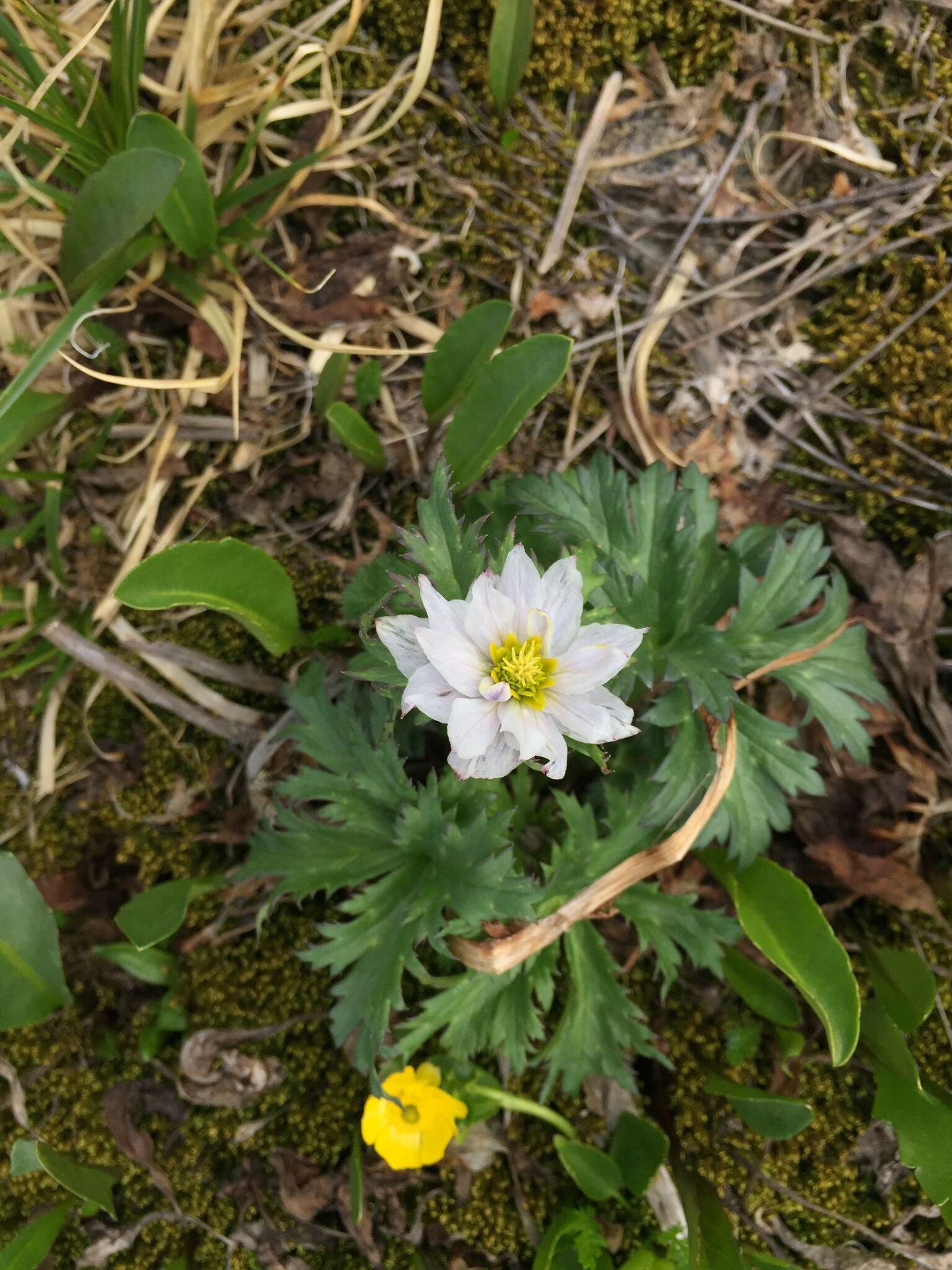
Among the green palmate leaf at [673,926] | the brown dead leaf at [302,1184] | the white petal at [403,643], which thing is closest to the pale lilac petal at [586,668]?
the white petal at [403,643]

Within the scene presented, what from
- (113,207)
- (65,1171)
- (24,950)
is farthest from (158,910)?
(113,207)

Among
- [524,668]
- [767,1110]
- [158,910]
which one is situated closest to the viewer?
[524,668]

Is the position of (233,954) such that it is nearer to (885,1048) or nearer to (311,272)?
(885,1048)

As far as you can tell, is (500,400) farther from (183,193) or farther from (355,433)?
(183,193)

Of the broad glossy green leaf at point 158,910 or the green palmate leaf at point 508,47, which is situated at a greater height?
the green palmate leaf at point 508,47

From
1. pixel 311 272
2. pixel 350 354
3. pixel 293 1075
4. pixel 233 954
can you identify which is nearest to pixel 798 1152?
pixel 293 1075

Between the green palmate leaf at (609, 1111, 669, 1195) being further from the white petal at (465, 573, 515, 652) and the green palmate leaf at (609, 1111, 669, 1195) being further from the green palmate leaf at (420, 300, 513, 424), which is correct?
the green palmate leaf at (420, 300, 513, 424)

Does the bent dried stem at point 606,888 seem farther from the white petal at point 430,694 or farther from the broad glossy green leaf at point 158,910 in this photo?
the white petal at point 430,694
